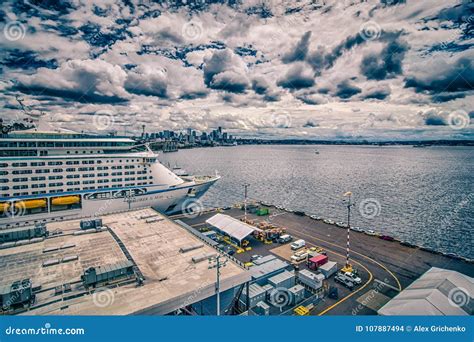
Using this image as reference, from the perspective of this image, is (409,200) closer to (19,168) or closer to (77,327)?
(77,327)

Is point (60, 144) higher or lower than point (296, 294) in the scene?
higher

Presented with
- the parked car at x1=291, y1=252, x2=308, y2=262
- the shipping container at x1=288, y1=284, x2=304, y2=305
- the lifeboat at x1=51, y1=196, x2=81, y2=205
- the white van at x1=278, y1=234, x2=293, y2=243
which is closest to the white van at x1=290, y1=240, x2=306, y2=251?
the white van at x1=278, y1=234, x2=293, y2=243

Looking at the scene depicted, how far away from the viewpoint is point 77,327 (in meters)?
7.93

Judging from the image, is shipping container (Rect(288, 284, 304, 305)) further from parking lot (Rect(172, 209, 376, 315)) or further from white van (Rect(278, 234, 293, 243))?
white van (Rect(278, 234, 293, 243))

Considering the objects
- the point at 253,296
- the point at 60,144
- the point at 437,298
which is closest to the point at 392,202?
the point at 437,298

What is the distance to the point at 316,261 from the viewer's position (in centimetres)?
2727

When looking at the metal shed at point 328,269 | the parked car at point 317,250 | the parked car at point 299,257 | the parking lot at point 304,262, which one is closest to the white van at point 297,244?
the parking lot at point 304,262

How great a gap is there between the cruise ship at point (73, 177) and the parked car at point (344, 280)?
26.9m

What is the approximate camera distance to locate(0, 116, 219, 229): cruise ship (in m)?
33.2

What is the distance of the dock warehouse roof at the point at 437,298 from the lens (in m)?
16.3

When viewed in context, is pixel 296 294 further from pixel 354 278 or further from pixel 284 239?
pixel 284 239

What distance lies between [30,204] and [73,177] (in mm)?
5988

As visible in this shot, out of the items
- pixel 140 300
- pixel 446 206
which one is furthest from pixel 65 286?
pixel 446 206

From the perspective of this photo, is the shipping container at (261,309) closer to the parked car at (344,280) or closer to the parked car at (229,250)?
the parked car at (344,280)
